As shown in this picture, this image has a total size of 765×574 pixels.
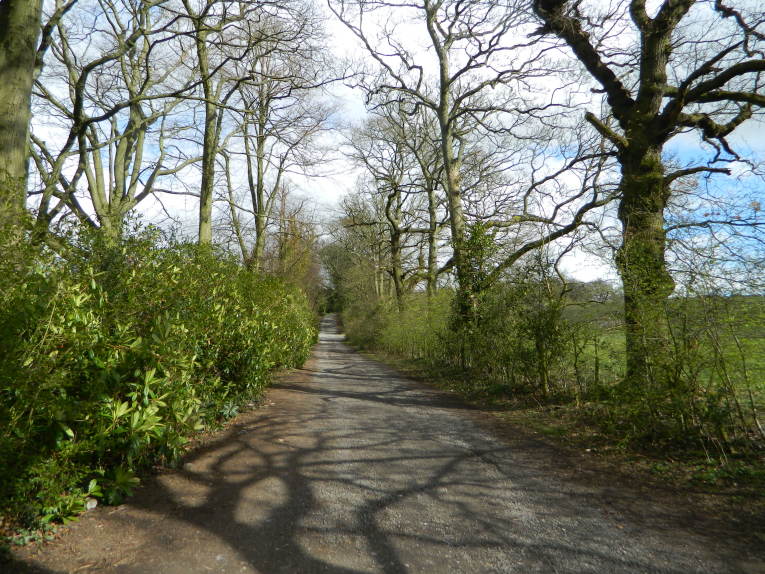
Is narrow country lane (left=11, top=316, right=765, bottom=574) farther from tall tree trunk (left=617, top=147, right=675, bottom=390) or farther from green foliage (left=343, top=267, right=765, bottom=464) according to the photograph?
tall tree trunk (left=617, top=147, right=675, bottom=390)

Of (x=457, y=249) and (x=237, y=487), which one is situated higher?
(x=457, y=249)

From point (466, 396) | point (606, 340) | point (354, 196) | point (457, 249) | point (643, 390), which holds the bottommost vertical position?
point (466, 396)

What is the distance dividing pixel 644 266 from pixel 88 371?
240 inches

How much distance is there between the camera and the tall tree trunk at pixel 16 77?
4746 millimetres

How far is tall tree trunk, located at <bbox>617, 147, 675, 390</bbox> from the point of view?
5129mm

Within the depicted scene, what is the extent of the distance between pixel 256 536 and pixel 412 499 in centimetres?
134

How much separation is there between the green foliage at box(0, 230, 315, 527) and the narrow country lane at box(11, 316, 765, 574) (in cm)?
36

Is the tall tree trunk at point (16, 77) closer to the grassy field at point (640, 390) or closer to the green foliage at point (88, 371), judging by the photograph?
the green foliage at point (88, 371)

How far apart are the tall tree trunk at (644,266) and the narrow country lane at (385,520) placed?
150 centimetres

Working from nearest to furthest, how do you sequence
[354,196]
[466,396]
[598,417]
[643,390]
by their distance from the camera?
[643,390], [598,417], [466,396], [354,196]

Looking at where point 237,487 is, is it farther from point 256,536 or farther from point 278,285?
point 278,285

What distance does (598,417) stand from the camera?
625 centimetres

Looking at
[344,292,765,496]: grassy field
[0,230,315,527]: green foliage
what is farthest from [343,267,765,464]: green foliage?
[0,230,315,527]: green foliage

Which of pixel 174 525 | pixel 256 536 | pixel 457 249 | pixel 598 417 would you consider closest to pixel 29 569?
pixel 174 525
